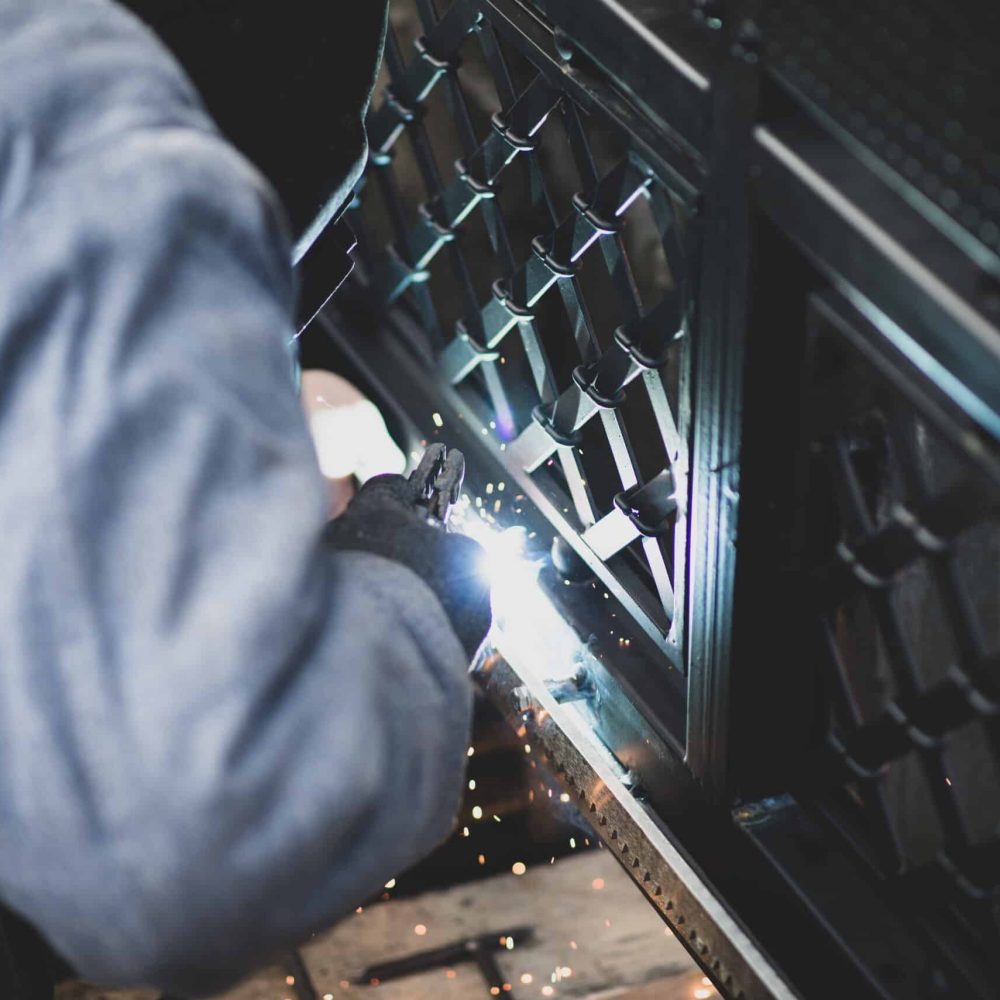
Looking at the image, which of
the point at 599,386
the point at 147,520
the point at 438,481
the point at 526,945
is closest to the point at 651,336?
the point at 599,386

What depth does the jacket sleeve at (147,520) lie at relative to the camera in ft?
3.00

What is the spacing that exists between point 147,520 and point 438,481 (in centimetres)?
74

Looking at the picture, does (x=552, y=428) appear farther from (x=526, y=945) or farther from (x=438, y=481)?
(x=526, y=945)

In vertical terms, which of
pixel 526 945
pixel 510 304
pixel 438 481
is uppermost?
pixel 510 304

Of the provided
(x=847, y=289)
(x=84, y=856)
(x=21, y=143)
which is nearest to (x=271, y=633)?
(x=84, y=856)

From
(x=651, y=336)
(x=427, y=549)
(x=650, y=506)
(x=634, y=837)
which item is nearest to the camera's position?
(x=427, y=549)

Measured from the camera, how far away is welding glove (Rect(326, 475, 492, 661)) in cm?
130

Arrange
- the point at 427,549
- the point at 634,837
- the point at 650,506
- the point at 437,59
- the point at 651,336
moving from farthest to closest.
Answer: the point at 437,59 < the point at 634,837 < the point at 650,506 < the point at 651,336 < the point at 427,549

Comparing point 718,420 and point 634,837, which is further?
point 634,837

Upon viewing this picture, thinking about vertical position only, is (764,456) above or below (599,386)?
above

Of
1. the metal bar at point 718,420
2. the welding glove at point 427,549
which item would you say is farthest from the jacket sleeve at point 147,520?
the metal bar at point 718,420

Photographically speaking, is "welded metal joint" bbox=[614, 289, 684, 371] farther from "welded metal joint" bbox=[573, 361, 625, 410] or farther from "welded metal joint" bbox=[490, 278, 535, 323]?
"welded metal joint" bbox=[490, 278, 535, 323]

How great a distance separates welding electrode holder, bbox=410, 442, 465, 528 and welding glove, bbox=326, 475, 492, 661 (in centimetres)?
13

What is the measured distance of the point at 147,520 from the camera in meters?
0.92
